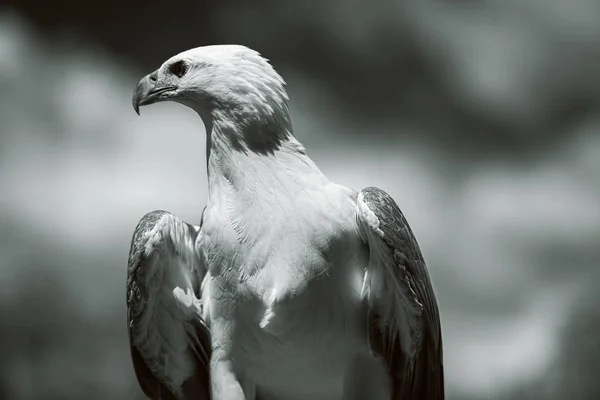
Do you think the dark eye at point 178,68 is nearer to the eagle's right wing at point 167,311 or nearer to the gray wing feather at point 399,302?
the eagle's right wing at point 167,311

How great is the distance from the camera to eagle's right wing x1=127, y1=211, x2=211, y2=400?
10.3 ft

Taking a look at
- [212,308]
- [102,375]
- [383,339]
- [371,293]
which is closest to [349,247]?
[371,293]

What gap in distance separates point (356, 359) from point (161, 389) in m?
0.92

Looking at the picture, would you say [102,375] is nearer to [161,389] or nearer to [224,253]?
[161,389]

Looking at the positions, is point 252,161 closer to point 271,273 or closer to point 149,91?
point 271,273

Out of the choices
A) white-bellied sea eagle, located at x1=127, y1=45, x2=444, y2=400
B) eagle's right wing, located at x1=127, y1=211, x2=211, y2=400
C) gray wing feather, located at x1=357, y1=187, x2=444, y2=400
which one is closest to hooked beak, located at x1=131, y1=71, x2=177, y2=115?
white-bellied sea eagle, located at x1=127, y1=45, x2=444, y2=400

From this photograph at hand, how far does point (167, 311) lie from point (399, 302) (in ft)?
3.35

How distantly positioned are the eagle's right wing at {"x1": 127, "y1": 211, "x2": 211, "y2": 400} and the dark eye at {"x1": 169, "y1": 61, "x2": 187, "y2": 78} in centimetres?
61

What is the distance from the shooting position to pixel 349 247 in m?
3.05

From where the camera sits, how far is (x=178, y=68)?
324 cm

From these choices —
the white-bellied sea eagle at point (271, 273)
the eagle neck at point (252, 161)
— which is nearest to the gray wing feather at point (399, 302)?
the white-bellied sea eagle at point (271, 273)

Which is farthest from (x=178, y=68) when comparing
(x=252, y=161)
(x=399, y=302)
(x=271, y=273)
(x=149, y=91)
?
(x=399, y=302)

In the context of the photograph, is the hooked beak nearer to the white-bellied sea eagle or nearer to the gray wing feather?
the white-bellied sea eagle

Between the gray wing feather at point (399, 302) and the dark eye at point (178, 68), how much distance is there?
0.94 m
